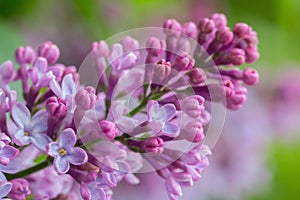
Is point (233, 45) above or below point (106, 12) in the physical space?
above

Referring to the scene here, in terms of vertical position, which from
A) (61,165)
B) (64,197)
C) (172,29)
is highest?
(172,29)

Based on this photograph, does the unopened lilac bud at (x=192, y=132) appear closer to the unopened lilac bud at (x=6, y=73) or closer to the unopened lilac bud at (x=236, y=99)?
the unopened lilac bud at (x=236, y=99)

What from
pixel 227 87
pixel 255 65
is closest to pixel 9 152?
pixel 227 87

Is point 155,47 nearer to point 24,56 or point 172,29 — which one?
point 172,29

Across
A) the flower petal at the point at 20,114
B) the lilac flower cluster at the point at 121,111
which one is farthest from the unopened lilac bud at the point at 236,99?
the flower petal at the point at 20,114

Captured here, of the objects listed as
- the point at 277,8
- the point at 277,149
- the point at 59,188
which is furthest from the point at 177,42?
the point at 277,8

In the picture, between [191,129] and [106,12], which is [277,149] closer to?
[106,12]
